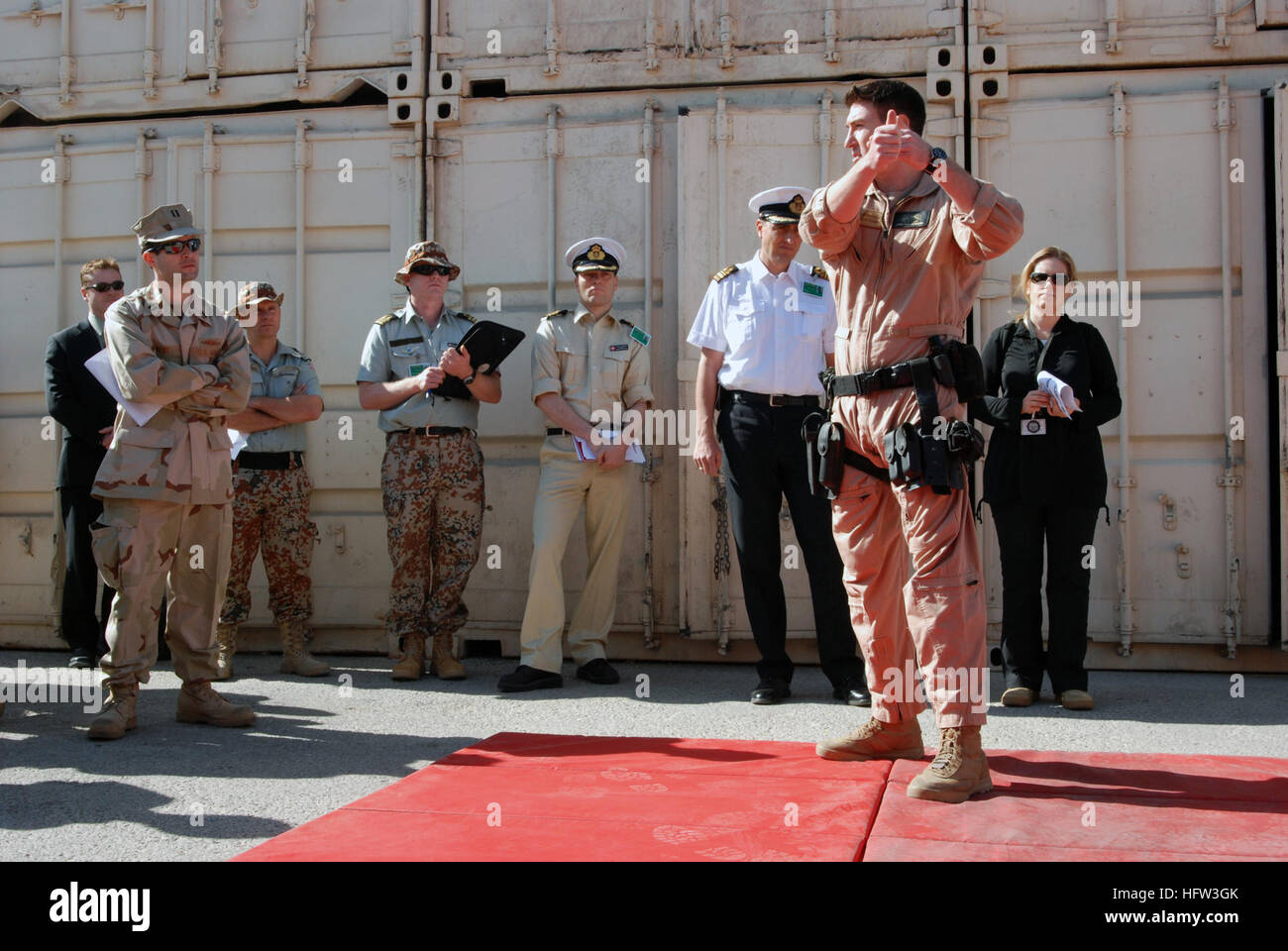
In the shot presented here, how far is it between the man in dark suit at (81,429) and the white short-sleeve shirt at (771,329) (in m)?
2.97

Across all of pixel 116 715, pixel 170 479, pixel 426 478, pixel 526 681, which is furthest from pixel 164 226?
pixel 526 681

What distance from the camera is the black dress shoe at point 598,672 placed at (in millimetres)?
5238

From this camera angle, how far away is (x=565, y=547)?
539cm

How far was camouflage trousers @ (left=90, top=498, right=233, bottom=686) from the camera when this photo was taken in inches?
161

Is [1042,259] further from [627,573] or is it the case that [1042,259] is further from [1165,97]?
[627,573]

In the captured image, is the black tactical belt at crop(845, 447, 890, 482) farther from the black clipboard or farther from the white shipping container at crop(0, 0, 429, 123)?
the white shipping container at crop(0, 0, 429, 123)

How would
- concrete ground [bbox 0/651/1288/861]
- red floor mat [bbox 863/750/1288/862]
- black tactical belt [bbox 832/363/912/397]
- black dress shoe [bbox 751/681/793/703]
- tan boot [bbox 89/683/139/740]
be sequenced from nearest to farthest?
red floor mat [bbox 863/750/1288/862]
concrete ground [bbox 0/651/1288/861]
black tactical belt [bbox 832/363/912/397]
tan boot [bbox 89/683/139/740]
black dress shoe [bbox 751/681/793/703]

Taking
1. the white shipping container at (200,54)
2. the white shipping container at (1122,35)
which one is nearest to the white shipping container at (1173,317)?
the white shipping container at (1122,35)

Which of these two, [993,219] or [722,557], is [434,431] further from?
[993,219]

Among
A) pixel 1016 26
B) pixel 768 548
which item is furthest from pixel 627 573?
pixel 1016 26

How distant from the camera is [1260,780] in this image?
3270 mm

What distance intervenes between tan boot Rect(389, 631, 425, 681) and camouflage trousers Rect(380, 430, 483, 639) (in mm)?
42

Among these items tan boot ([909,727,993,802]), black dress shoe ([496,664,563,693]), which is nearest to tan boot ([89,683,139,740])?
black dress shoe ([496,664,563,693])

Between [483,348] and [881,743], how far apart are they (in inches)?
106
